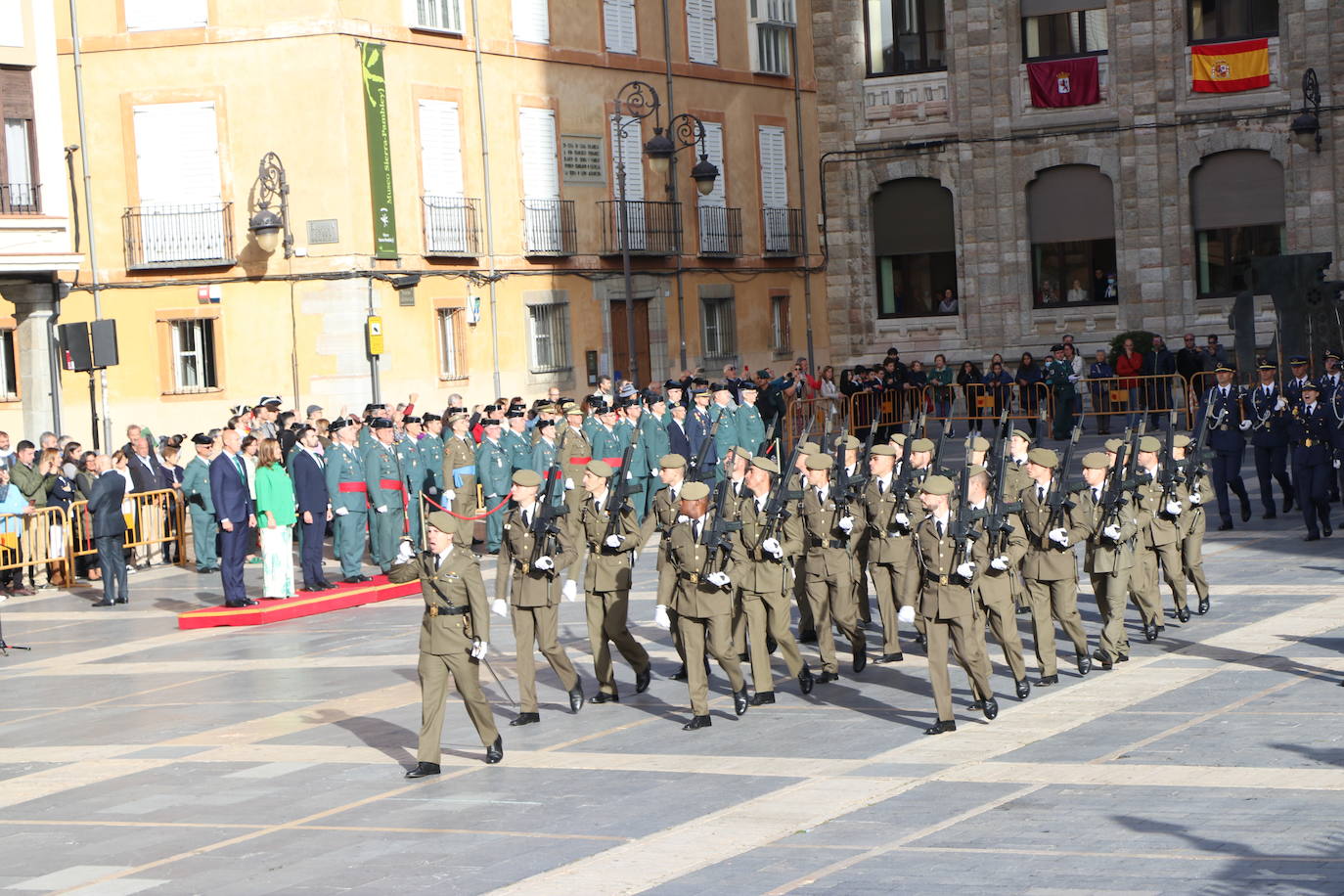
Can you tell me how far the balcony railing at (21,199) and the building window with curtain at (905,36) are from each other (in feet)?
67.2

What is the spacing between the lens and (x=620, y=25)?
38.2 meters

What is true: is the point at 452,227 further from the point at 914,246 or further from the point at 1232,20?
the point at 1232,20

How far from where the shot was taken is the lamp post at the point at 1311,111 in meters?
37.4

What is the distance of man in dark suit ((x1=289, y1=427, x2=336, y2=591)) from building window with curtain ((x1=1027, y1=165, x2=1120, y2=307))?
77.4 feet

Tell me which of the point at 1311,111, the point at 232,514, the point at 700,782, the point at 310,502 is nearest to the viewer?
the point at 700,782

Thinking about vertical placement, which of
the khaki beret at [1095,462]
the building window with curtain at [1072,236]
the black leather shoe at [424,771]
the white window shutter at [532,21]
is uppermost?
the white window shutter at [532,21]

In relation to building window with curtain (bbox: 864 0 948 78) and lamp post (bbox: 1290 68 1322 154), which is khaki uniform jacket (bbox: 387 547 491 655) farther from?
building window with curtain (bbox: 864 0 948 78)

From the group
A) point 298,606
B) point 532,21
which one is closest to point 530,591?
point 298,606

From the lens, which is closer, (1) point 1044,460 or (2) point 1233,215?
(1) point 1044,460

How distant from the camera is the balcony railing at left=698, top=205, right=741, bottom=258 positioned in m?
40.1

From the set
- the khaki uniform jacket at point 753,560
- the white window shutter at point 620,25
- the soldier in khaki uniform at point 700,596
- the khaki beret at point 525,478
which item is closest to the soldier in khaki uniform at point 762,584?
the khaki uniform jacket at point 753,560

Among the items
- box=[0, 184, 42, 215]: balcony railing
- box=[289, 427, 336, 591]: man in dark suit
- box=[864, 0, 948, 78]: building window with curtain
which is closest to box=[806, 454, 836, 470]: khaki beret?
box=[289, 427, 336, 591]: man in dark suit

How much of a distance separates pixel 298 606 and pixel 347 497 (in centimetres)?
212

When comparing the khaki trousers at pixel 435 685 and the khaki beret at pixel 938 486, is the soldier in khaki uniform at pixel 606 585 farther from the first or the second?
the khaki beret at pixel 938 486
